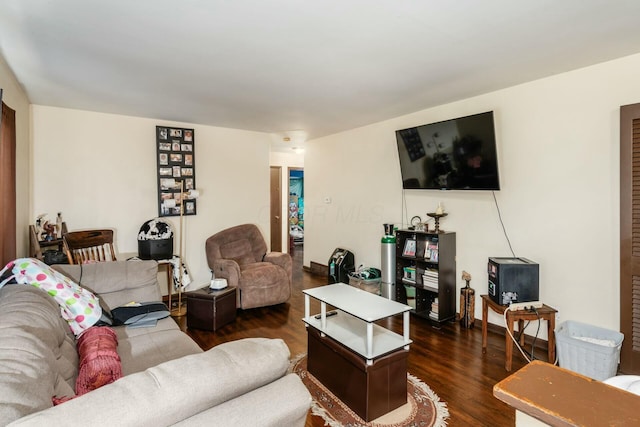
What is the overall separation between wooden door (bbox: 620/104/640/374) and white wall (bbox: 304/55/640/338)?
0.25ft

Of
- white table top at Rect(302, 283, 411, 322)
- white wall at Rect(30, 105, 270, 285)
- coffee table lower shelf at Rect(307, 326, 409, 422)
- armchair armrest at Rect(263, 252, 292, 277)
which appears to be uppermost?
white wall at Rect(30, 105, 270, 285)

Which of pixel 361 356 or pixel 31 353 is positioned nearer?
pixel 31 353

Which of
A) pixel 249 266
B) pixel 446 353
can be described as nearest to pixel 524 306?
pixel 446 353

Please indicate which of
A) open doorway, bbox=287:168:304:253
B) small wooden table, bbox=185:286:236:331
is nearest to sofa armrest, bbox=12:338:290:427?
small wooden table, bbox=185:286:236:331

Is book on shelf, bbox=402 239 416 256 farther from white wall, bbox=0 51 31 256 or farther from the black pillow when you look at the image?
white wall, bbox=0 51 31 256

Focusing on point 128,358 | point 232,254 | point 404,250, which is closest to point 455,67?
point 404,250

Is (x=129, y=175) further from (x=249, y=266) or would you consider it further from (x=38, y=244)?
(x=249, y=266)

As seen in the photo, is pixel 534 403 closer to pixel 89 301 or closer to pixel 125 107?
pixel 89 301

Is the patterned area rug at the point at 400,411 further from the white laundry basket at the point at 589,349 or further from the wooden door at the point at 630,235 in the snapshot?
the wooden door at the point at 630,235

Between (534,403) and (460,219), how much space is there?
325 centimetres

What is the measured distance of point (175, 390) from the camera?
33.3 inches

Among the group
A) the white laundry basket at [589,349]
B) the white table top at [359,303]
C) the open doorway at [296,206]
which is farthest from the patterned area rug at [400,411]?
the open doorway at [296,206]

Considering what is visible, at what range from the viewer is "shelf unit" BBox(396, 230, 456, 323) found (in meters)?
3.45

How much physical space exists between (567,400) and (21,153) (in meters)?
4.17
